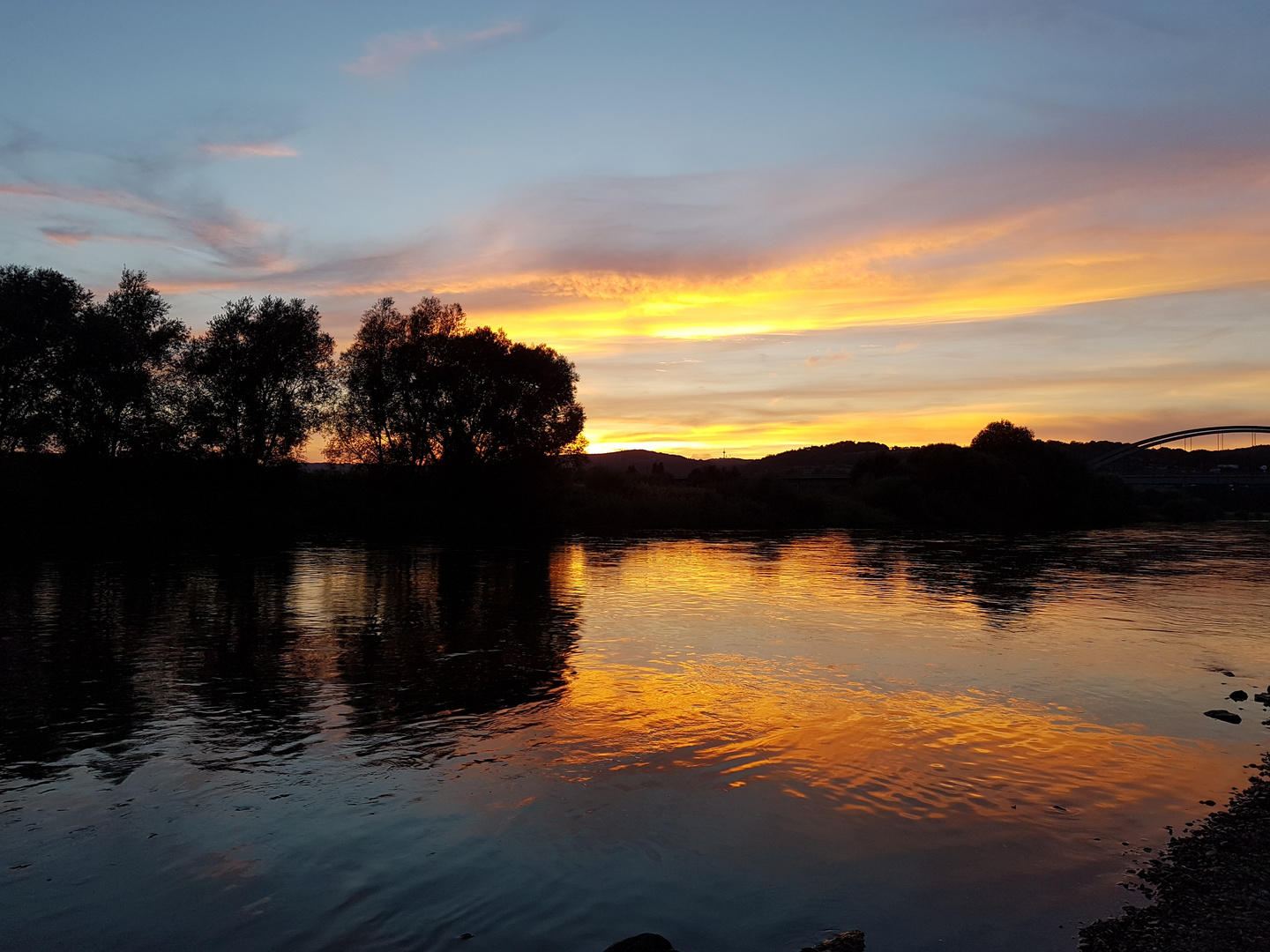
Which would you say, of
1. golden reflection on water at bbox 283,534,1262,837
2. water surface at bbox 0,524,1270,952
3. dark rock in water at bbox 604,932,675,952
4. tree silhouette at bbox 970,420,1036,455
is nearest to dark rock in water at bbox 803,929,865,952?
water surface at bbox 0,524,1270,952

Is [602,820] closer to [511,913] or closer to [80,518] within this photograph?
[511,913]

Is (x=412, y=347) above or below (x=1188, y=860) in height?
above

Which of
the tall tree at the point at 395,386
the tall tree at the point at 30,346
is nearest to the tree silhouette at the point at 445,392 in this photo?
the tall tree at the point at 395,386

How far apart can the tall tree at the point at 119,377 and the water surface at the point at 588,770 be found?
2809 centimetres

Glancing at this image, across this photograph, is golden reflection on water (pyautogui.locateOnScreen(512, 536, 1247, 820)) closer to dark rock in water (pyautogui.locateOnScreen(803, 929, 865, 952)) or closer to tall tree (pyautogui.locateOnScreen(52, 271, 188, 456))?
dark rock in water (pyautogui.locateOnScreen(803, 929, 865, 952))

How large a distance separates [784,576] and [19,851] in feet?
109

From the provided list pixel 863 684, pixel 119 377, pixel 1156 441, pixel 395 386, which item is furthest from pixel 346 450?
pixel 1156 441

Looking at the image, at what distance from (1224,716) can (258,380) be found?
5882cm

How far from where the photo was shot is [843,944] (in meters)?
7.41

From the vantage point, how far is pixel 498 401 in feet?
226

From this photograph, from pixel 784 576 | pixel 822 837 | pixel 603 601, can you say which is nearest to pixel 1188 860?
pixel 822 837

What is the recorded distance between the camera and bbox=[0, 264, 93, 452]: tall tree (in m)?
46.3

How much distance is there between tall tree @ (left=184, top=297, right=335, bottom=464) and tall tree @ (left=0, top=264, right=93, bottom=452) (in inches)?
377

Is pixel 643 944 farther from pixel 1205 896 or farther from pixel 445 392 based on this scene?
pixel 445 392
